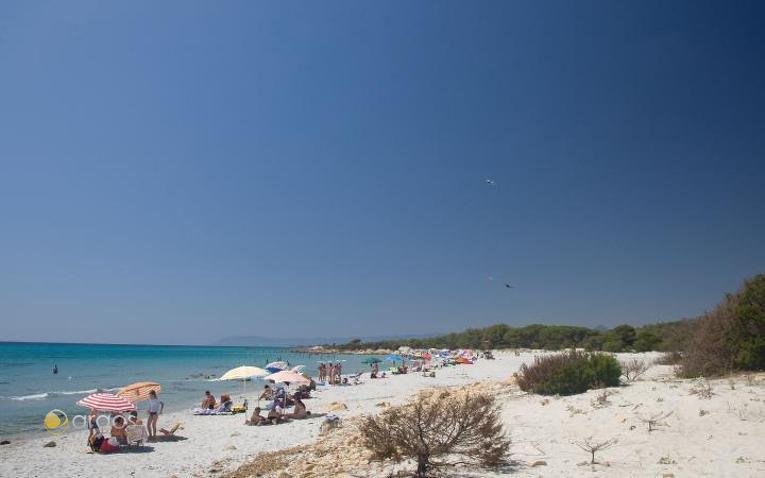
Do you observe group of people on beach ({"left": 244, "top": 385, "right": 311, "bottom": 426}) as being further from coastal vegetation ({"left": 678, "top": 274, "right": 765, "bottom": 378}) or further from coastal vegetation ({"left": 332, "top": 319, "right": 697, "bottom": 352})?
coastal vegetation ({"left": 332, "top": 319, "right": 697, "bottom": 352})

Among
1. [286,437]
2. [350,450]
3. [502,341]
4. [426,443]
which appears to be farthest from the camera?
[502,341]

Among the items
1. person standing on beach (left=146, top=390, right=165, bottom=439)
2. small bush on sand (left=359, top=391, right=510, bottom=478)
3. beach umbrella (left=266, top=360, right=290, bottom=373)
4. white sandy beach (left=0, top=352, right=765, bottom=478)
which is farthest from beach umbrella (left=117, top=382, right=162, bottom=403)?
small bush on sand (left=359, top=391, right=510, bottom=478)

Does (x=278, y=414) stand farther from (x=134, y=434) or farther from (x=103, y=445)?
(x=103, y=445)

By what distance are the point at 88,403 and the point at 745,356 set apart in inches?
700

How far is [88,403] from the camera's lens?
1212cm

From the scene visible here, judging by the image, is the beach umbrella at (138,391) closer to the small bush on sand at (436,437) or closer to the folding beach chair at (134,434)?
the folding beach chair at (134,434)

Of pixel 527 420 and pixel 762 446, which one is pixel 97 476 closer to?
pixel 527 420

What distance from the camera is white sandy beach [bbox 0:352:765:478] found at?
6.89 meters

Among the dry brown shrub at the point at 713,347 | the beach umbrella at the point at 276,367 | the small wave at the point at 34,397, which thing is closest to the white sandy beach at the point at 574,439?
the dry brown shrub at the point at 713,347

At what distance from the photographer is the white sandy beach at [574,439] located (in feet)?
22.6

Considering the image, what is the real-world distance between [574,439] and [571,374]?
5.51 m

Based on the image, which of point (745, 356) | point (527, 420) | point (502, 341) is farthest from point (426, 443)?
point (502, 341)

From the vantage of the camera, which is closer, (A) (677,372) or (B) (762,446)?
(B) (762,446)

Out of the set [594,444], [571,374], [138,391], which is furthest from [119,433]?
[571,374]
